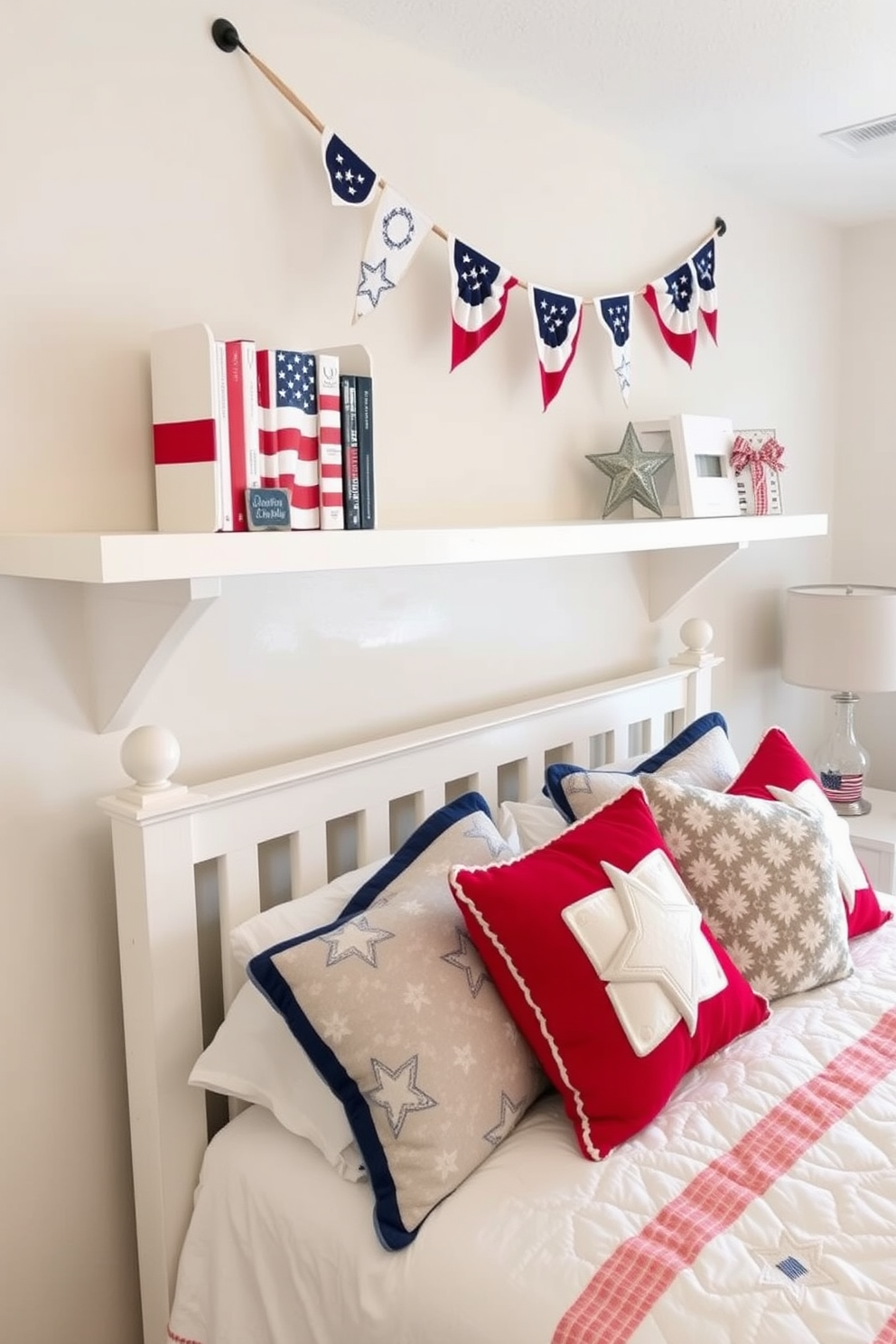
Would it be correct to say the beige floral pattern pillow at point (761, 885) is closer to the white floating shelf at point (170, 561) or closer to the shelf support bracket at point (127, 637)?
→ the white floating shelf at point (170, 561)

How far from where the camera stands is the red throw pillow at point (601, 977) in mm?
1330

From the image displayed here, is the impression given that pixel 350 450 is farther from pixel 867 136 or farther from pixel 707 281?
pixel 867 136

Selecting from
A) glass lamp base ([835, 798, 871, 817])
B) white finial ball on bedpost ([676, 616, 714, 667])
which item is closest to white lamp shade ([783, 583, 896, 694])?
glass lamp base ([835, 798, 871, 817])

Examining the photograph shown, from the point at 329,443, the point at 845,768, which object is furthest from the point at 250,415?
the point at 845,768

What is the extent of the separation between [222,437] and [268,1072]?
31.5 inches

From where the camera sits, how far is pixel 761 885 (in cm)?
167

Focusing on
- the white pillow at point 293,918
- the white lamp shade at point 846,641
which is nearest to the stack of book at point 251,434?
the white pillow at point 293,918

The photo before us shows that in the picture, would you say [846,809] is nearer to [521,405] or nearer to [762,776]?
[762,776]

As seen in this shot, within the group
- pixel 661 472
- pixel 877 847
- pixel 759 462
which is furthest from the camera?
pixel 877 847

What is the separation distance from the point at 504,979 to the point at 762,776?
2.47 ft

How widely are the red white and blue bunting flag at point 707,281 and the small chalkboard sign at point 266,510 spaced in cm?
142

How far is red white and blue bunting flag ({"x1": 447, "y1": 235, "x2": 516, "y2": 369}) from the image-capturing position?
179 centimetres

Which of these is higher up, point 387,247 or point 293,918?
point 387,247

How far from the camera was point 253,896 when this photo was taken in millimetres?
1551
